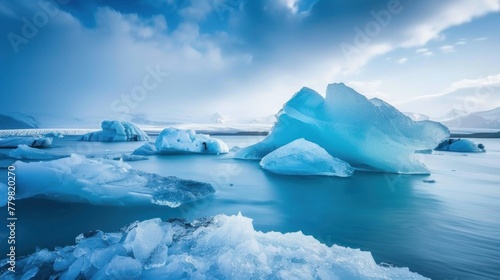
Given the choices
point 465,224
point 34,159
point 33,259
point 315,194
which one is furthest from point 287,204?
point 34,159

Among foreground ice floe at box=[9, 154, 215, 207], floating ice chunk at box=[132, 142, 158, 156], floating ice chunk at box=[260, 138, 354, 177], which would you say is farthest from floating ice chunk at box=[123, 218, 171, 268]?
floating ice chunk at box=[132, 142, 158, 156]

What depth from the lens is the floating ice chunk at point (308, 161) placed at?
7.03 m

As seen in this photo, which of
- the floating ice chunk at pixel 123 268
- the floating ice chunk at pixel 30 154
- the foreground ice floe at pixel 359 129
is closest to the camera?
the floating ice chunk at pixel 123 268

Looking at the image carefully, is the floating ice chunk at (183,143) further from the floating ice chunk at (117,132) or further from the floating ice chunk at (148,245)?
the floating ice chunk at (117,132)

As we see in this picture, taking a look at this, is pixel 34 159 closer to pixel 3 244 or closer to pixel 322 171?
pixel 3 244

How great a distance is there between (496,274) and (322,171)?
512 centimetres

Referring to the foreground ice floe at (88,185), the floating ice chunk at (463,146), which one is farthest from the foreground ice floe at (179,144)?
the floating ice chunk at (463,146)

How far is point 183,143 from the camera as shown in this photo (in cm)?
1358

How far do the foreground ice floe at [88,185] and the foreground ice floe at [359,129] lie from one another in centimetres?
575

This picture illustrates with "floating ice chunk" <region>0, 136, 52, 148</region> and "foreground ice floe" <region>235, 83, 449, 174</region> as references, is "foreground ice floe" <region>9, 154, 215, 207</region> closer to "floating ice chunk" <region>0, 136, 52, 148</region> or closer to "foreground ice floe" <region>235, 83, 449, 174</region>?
"foreground ice floe" <region>235, 83, 449, 174</region>

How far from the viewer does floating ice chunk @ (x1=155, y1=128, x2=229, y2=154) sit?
13.3m

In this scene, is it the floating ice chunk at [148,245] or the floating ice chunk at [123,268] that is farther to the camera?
the floating ice chunk at [148,245]

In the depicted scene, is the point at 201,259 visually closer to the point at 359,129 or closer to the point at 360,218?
the point at 360,218

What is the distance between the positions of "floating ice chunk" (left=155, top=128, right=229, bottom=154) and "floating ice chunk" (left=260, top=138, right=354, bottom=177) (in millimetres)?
7599
